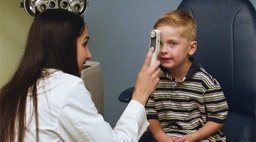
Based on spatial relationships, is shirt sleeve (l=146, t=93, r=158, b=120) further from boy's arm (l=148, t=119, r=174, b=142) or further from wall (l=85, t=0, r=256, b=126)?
wall (l=85, t=0, r=256, b=126)

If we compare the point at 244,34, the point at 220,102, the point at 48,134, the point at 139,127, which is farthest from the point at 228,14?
the point at 48,134

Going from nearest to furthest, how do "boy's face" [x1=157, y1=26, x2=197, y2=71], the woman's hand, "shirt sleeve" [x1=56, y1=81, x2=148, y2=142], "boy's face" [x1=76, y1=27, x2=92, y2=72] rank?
1. "shirt sleeve" [x1=56, y1=81, x2=148, y2=142]
2. "boy's face" [x1=76, y1=27, x2=92, y2=72]
3. the woman's hand
4. "boy's face" [x1=157, y1=26, x2=197, y2=71]

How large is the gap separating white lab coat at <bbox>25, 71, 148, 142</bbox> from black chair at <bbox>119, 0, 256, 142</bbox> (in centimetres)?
49

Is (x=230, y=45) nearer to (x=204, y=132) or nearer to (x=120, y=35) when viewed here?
(x=204, y=132)

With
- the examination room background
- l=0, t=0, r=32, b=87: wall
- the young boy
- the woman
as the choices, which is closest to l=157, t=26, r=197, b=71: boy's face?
the young boy

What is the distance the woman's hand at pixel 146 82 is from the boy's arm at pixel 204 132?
254 mm

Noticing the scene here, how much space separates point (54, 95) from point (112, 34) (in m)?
1.13

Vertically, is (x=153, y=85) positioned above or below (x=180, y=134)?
above

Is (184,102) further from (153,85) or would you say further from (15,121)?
(15,121)

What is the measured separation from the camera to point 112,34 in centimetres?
195

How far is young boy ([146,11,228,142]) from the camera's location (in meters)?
1.21

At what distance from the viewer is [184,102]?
4.17 feet

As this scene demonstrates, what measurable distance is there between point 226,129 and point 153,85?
43 centimetres

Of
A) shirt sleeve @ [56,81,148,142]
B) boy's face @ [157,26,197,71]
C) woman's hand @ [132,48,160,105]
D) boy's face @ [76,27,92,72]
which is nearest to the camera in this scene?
shirt sleeve @ [56,81,148,142]
